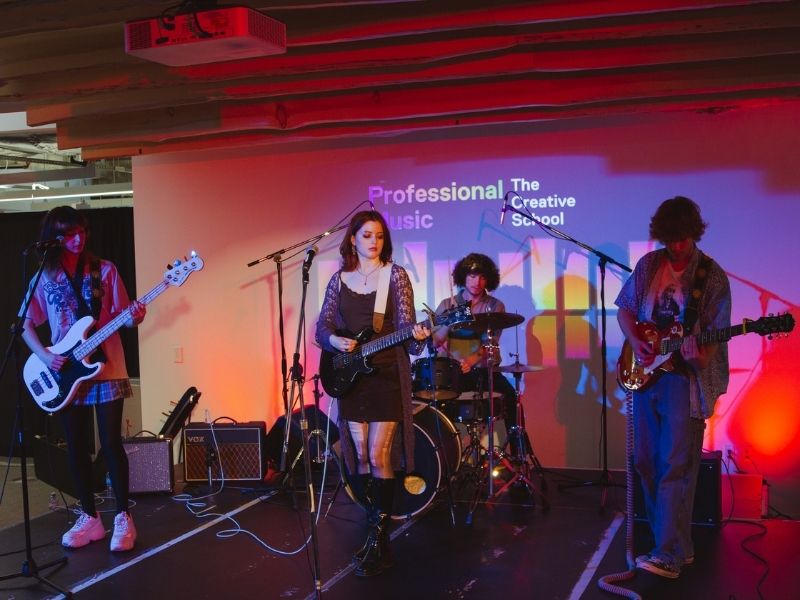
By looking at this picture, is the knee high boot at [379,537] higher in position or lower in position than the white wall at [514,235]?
lower

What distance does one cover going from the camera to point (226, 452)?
6.79 metres

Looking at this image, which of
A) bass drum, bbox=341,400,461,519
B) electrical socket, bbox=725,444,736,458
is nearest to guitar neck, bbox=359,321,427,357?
bass drum, bbox=341,400,461,519

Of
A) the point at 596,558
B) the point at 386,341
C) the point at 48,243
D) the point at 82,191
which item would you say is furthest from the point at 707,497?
the point at 82,191

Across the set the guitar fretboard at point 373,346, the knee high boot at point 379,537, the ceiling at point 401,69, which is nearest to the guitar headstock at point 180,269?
the guitar fretboard at point 373,346

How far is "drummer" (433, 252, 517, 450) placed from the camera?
20.5ft

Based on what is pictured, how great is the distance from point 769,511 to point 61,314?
505 centimetres

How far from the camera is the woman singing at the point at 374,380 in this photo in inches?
173

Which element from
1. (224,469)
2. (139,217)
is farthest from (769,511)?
(139,217)

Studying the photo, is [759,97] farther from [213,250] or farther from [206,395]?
[206,395]

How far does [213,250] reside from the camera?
310 inches

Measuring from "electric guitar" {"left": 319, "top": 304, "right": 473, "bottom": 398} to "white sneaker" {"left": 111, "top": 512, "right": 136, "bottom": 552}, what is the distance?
5.46 feet

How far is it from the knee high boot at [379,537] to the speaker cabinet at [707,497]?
67.3 inches

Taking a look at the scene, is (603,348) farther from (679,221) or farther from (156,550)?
(156,550)

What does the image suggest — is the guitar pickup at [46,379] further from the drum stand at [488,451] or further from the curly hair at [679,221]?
the curly hair at [679,221]
